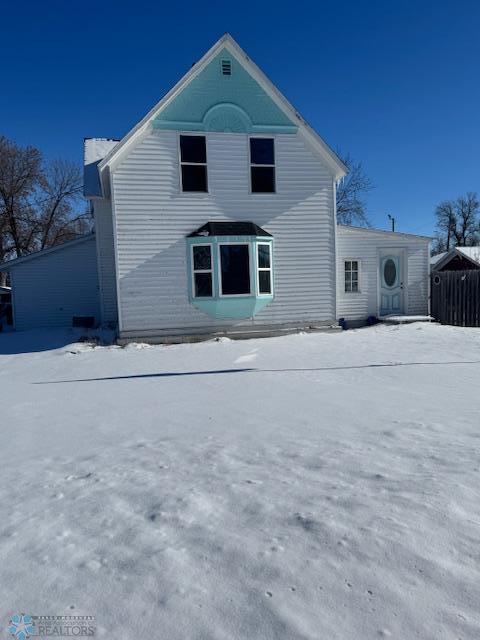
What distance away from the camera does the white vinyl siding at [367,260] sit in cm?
1370

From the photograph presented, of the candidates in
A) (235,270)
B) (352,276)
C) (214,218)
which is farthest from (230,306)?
(352,276)

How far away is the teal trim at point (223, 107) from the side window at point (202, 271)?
11.5 ft

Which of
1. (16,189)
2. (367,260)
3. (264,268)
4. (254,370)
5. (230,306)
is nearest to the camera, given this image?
(254,370)

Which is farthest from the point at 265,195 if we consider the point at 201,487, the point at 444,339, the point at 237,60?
the point at 201,487

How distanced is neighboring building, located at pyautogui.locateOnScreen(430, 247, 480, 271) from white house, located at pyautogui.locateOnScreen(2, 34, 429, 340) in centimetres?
2389

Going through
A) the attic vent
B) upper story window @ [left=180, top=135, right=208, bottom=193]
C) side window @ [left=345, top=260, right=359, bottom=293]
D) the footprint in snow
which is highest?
the attic vent

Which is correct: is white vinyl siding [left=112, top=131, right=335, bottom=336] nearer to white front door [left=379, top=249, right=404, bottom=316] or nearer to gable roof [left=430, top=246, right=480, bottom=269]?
white front door [left=379, top=249, right=404, bottom=316]

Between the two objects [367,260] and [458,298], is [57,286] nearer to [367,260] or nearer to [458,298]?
[367,260]

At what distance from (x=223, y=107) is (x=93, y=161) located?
7.01 m

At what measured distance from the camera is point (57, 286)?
15648 millimetres

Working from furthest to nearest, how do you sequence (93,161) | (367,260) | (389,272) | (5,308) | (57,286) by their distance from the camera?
1. (5,308)
2. (93,161)
3. (57,286)
4. (389,272)
5. (367,260)

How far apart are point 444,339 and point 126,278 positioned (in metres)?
8.85

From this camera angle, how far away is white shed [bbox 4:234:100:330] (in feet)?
50.2

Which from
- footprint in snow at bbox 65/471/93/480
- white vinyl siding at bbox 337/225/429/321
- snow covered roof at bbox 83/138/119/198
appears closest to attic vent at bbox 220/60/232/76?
snow covered roof at bbox 83/138/119/198
